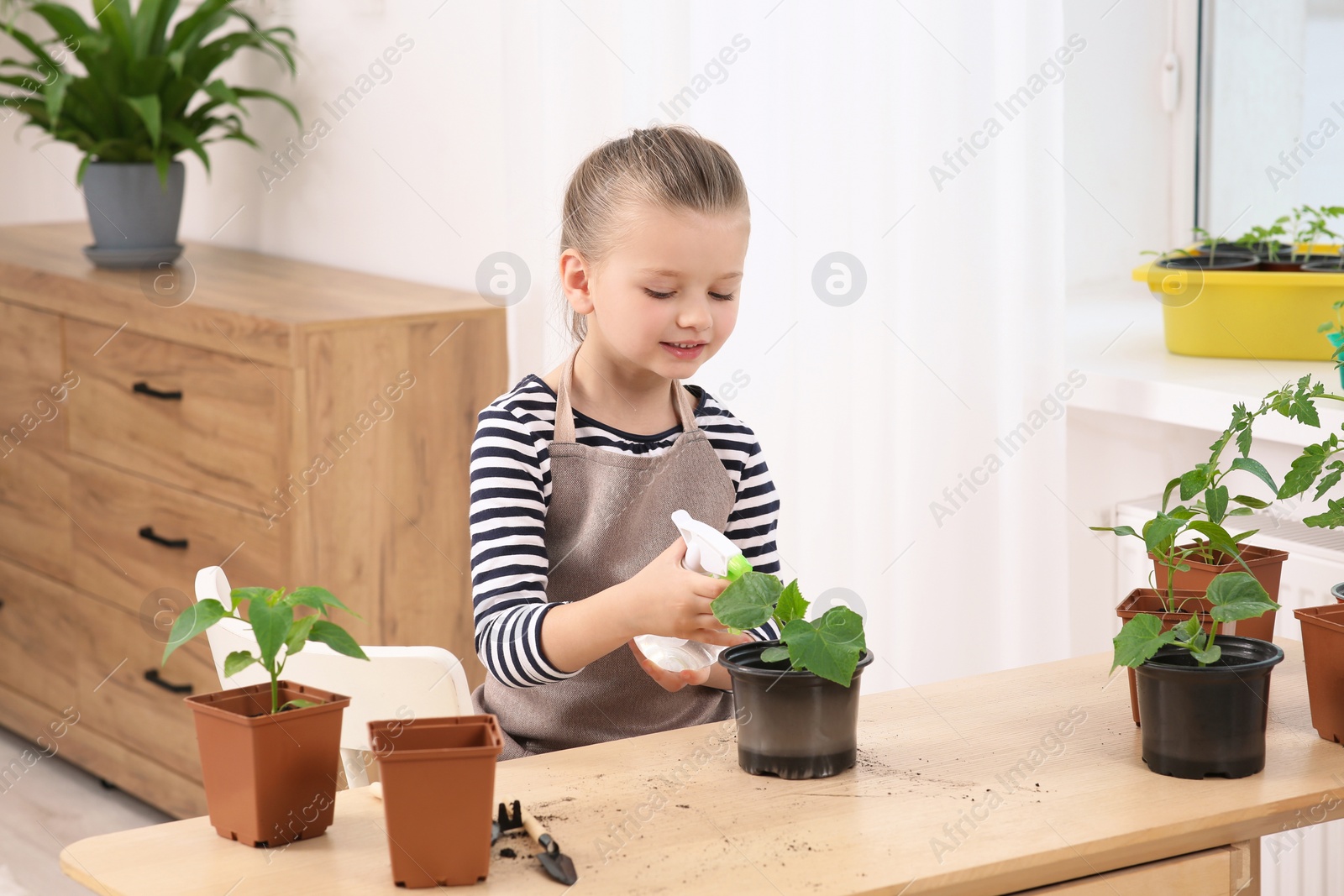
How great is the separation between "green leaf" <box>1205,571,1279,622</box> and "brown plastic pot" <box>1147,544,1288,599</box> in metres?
0.15

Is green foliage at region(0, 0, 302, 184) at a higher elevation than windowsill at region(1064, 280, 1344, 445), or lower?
higher

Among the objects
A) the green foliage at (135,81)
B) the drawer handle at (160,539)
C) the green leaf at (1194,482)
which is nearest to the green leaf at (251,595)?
the green leaf at (1194,482)

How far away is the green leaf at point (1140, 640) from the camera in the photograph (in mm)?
1166

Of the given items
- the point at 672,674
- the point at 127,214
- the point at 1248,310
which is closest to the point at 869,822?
the point at 672,674

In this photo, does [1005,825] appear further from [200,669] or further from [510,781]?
[200,669]

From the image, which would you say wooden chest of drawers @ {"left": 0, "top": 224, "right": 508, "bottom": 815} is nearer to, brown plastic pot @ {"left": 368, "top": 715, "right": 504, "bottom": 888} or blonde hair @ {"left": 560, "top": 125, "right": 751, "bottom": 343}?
blonde hair @ {"left": 560, "top": 125, "right": 751, "bottom": 343}

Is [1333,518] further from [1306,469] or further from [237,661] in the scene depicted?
[237,661]

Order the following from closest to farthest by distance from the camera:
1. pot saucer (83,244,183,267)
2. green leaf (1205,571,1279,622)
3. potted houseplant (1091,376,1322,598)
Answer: green leaf (1205,571,1279,622), potted houseplant (1091,376,1322,598), pot saucer (83,244,183,267)

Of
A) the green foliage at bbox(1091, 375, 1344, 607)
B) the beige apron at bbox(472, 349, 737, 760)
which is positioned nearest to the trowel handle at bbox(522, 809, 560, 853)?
the beige apron at bbox(472, 349, 737, 760)

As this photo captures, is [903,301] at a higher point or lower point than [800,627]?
higher

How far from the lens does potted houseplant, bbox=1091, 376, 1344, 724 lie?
4.20 ft

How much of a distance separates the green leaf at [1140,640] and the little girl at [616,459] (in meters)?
0.35

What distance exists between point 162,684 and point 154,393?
0.60 m

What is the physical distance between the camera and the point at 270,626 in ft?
3.46
